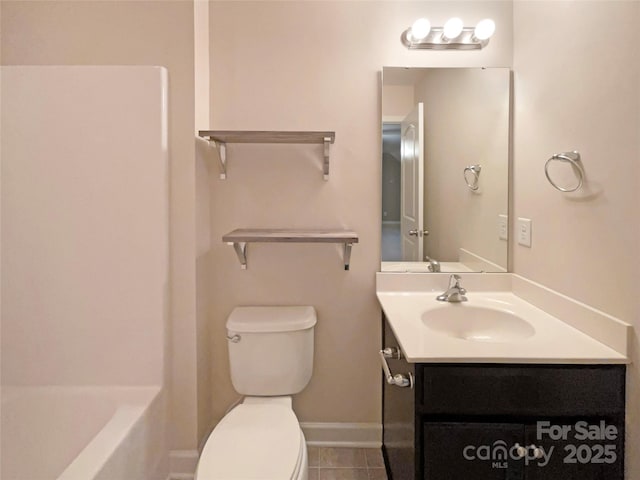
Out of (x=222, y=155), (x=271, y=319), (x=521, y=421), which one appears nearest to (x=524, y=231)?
(x=521, y=421)

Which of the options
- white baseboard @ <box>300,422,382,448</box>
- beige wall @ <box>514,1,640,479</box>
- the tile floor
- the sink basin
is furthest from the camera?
white baseboard @ <box>300,422,382,448</box>

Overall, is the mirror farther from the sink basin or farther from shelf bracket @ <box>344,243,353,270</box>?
the sink basin

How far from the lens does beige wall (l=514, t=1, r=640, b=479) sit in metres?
1.21

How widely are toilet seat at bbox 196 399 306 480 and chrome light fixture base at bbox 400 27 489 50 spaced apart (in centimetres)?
175

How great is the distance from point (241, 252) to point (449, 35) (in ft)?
4.54

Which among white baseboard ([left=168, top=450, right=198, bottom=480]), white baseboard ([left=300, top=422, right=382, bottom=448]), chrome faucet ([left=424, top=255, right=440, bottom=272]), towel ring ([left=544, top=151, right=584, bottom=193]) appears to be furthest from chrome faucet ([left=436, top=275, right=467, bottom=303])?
white baseboard ([left=168, top=450, right=198, bottom=480])

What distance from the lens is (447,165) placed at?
2020mm

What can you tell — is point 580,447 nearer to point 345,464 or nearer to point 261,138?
point 345,464

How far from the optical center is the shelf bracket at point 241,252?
197cm

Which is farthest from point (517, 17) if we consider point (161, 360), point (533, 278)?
point (161, 360)

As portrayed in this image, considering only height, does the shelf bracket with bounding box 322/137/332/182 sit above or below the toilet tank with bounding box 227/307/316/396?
above

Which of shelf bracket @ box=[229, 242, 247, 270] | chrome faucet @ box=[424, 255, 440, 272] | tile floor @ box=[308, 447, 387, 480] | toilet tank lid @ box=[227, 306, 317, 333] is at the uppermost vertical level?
shelf bracket @ box=[229, 242, 247, 270]

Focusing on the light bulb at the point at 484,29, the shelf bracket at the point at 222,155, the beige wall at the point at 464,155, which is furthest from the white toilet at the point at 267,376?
the light bulb at the point at 484,29

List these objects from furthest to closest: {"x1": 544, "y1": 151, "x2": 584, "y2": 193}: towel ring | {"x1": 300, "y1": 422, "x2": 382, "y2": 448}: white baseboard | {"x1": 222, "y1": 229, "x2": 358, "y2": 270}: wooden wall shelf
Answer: {"x1": 300, "y1": 422, "x2": 382, "y2": 448}: white baseboard → {"x1": 222, "y1": 229, "x2": 358, "y2": 270}: wooden wall shelf → {"x1": 544, "y1": 151, "x2": 584, "y2": 193}: towel ring
